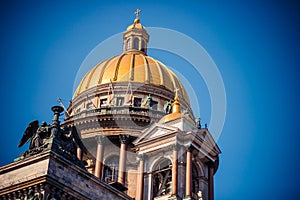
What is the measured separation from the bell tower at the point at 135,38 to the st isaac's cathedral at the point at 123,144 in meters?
0.10

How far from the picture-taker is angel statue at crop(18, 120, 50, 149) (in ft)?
103

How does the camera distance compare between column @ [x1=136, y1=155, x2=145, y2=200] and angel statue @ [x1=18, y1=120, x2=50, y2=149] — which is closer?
angel statue @ [x1=18, y1=120, x2=50, y2=149]

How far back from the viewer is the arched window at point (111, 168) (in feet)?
173

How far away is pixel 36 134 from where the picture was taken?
3172 cm

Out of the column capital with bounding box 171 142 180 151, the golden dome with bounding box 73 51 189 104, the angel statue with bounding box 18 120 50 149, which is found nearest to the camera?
the angel statue with bounding box 18 120 50 149

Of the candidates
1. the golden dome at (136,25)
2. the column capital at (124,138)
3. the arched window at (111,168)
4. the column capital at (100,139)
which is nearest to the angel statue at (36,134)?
the arched window at (111,168)

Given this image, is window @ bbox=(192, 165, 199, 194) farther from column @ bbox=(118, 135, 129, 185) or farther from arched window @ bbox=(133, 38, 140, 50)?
arched window @ bbox=(133, 38, 140, 50)

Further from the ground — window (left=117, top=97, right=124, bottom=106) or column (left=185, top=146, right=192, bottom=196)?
window (left=117, top=97, right=124, bottom=106)

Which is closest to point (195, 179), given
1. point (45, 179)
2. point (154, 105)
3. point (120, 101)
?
point (154, 105)

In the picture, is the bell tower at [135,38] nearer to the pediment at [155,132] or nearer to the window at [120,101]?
the window at [120,101]

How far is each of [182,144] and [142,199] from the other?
15.9ft

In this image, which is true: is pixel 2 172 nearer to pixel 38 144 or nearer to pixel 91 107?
pixel 38 144

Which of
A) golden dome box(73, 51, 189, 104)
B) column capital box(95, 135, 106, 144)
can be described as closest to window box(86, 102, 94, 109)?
golden dome box(73, 51, 189, 104)

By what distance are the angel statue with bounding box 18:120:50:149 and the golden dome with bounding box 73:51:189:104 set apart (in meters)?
23.8
